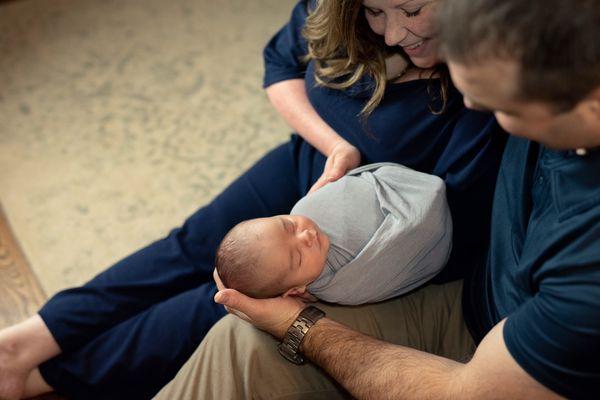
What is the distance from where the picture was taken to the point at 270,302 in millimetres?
1225

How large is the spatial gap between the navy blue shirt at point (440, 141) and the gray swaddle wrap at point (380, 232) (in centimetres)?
4

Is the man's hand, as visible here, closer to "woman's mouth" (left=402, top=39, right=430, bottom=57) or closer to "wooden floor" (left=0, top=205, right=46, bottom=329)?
"woman's mouth" (left=402, top=39, right=430, bottom=57)

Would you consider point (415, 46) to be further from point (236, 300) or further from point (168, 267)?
point (168, 267)

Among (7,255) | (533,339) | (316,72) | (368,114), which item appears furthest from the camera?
(7,255)

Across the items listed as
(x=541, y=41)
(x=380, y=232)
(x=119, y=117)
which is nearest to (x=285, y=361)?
(x=380, y=232)

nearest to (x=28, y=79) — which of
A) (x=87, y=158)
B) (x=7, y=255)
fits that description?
(x=87, y=158)

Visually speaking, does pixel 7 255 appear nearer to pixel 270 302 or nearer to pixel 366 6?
pixel 270 302

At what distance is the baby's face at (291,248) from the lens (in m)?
1.24

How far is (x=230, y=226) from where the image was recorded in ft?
4.95

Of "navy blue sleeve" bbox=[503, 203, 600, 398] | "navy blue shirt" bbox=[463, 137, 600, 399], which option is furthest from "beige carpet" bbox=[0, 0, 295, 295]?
"navy blue sleeve" bbox=[503, 203, 600, 398]

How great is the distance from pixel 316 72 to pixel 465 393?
73cm

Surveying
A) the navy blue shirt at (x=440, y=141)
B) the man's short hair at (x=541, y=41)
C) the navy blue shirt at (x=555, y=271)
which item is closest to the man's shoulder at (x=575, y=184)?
the navy blue shirt at (x=555, y=271)

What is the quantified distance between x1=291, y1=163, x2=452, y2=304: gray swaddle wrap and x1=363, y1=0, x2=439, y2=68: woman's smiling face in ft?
0.73

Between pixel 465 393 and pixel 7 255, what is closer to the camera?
pixel 465 393
